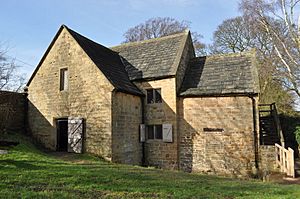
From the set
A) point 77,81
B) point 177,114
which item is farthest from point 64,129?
point 177,114

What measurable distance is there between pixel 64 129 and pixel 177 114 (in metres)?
7.87

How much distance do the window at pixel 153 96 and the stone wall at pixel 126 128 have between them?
0.70 meters

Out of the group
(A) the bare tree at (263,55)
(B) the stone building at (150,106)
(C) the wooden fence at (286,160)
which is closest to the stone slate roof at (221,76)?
(B) the stone building at (150,106)

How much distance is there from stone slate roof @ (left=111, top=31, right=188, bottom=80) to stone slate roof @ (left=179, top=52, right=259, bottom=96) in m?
1.56

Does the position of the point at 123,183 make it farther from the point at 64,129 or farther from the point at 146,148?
the point at 64,129

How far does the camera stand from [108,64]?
16969 millimetres

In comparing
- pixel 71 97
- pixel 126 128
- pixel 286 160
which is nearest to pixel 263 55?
pixel 286 160

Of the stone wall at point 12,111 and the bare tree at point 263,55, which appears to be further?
the bare tree at point 263,55

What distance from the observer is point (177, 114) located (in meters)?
16.1

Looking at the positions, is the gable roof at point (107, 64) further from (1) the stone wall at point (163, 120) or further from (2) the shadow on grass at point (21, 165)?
(2) the shadow on grass at point (21, 165)

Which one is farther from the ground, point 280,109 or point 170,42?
point 170,42

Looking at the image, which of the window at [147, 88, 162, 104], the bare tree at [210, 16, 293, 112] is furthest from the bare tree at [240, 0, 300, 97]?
the window at [147, 88, 162, 104]

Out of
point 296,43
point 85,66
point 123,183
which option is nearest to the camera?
point 123,183

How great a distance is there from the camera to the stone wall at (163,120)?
624 inches
